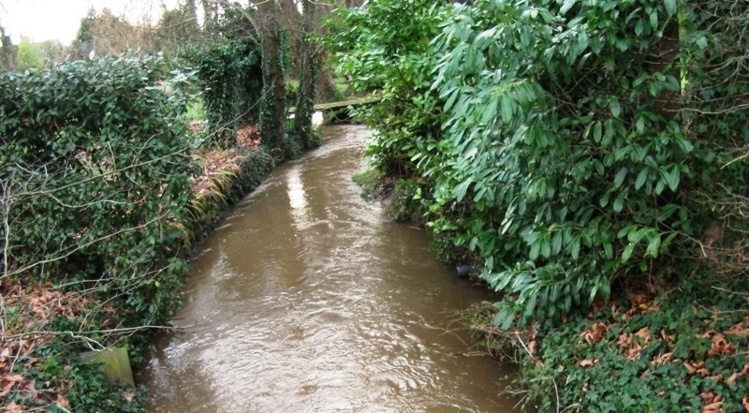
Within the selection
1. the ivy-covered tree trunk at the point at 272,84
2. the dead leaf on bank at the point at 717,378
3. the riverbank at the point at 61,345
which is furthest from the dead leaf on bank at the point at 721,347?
the ivy-covered tree trunk at the point at 272,84

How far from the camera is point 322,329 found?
18.8ft

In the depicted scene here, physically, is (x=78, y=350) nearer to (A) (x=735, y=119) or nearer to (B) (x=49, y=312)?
(B) (x=49, y=312)

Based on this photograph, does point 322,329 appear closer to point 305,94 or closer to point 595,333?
point 595,333

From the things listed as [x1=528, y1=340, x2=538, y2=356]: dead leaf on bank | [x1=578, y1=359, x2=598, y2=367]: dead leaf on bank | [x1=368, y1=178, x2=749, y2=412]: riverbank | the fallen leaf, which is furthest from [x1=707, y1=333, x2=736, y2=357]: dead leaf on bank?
[x1=528, y1=340, x2=538, y2=356]: dead leaf on bank

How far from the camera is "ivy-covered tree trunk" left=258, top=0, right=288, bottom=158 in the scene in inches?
525

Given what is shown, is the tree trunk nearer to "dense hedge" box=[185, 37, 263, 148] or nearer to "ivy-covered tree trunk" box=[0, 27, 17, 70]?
"dense hedge" box=[185, 37, 263, 148]

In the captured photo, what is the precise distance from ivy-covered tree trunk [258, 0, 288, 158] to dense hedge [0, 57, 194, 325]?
7.96m

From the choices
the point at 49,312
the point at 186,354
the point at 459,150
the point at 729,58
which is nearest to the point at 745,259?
the point at 729,58

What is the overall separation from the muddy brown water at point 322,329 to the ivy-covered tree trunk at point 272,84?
15.9 ft

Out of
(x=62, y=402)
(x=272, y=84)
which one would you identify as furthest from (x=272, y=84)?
(x=62, y=402)

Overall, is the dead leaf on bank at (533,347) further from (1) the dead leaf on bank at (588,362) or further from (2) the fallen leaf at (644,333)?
(2) the fallen leaf at (644,333)

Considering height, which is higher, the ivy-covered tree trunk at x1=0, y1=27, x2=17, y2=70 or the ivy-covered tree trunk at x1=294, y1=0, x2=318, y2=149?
the ivy-covered tree trunk at x1=0, y1=27, x2=17, y2=70

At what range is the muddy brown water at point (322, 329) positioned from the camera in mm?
4645

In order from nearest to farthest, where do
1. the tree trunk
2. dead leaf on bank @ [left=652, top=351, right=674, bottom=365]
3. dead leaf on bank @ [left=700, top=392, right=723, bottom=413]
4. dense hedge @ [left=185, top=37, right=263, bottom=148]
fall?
dead leaf on bank @ [left=700, top=392, right=723, bottom=413] → dead leaf on bank @ [left=652, top=351, right=674, bottom=365] → dense hedge @ [left=185, top=37, right=263, bottom=148] → the tree trunk
